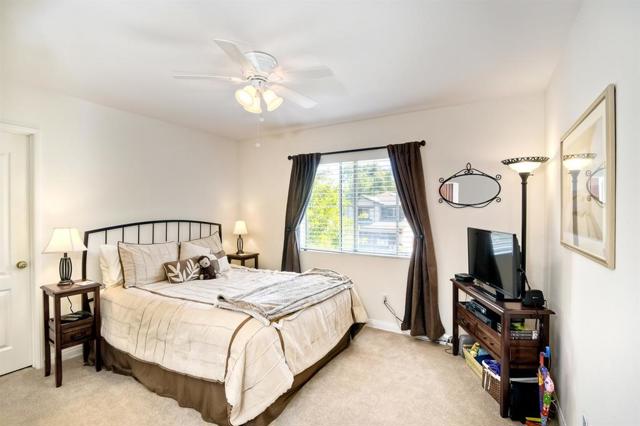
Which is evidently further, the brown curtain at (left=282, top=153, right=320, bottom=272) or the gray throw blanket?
the brown curtain at (left=282, top=153, right=320, bottom=272)

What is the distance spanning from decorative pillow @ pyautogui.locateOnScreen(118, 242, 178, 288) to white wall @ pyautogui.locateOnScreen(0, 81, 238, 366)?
1.54ft

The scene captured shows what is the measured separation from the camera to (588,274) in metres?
1.65

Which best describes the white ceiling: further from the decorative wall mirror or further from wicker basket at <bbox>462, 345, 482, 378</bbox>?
wicker basket at <bbox>462, 345, 482, 378</bbox>

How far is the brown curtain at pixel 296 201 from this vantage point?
420cm

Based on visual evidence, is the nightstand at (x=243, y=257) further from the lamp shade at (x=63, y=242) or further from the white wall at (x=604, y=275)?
the white wall at (x=604, y=275)

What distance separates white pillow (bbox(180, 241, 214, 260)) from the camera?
3.54 metres

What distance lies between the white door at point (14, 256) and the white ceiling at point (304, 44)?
0.72 metres

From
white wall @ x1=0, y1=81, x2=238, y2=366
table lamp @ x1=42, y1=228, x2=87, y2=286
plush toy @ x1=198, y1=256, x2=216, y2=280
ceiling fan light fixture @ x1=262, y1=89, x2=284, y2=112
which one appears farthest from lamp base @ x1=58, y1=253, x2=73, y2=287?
ceiling fan light fixture @ x1=262, y1=89, x2=284, y2=112

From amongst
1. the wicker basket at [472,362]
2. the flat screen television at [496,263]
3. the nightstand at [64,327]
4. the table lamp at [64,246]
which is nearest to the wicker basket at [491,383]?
the wicker basket at [472,362]

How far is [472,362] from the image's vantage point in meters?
2.74

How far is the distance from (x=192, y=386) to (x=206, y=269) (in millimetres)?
1398

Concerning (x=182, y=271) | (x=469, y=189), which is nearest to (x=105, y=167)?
(x=182, y=271)

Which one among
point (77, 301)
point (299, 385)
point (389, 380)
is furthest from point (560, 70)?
point (77, 301)

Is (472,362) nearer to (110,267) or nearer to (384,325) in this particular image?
(384,325)
